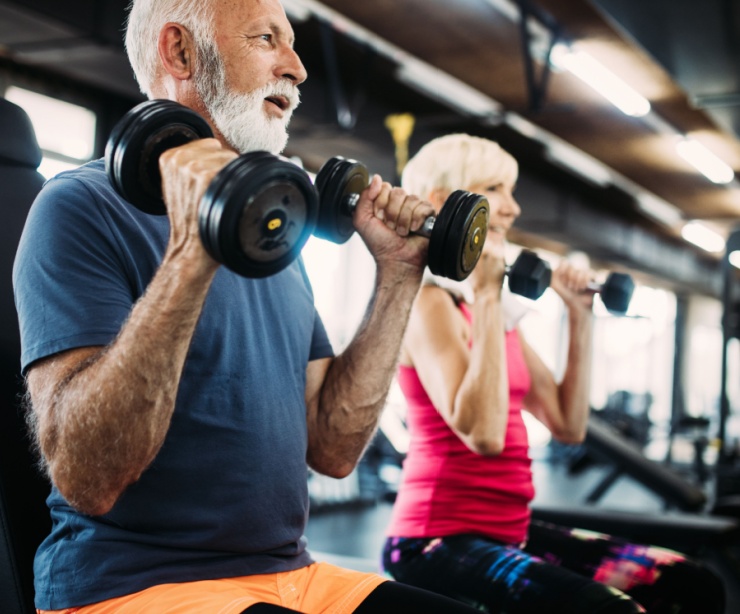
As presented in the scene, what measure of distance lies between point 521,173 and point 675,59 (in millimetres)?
4157

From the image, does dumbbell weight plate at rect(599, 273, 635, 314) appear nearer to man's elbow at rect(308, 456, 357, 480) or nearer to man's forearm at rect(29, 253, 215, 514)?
man's elbow at rect(308, 456, 357, 480)

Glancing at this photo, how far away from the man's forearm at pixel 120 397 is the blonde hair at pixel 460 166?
981 mm

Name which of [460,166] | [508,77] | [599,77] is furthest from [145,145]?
[508,77]

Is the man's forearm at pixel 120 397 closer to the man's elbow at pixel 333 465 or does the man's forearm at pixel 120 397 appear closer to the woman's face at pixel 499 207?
the man's elbow at pixel 333 465

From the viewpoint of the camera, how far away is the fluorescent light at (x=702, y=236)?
11.4 m

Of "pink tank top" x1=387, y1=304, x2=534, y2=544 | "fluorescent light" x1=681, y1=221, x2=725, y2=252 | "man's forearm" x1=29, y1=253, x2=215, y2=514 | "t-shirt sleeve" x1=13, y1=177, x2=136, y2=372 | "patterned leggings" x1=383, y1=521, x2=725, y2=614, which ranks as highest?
"fluorescent light" x1=681, y1=221, x2=725, y2=252

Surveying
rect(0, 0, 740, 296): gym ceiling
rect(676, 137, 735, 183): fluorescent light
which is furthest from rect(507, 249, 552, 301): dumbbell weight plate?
rect(676, 137, 735, 183): fluorescent light

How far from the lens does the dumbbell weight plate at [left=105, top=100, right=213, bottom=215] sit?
0.89m

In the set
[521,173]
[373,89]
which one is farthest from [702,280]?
[373,89]

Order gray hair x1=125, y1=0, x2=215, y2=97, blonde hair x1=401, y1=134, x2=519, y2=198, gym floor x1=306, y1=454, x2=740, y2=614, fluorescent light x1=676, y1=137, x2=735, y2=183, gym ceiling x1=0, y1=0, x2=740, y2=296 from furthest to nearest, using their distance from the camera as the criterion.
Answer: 1. fluorescent light x1=676, y1=137, x2=735, y2=183
2. gym ceiling x1=0, y1=0, x2=740, y2=296
3. gym floor x1=306, y1=454, x2=740, y2=614
4. blonde hair x1=401, y1=134, x2=519, y2=198
5. gray hair x1=125, y1=0, x2=215, y2=97

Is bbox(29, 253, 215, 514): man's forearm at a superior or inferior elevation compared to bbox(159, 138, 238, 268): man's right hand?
inferior

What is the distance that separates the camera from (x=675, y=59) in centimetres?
433

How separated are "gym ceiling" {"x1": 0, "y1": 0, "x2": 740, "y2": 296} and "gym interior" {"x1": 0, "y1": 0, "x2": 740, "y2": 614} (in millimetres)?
18

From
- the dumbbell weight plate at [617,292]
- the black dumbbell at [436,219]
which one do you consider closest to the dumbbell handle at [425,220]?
the black dumbbell at [436,219]
